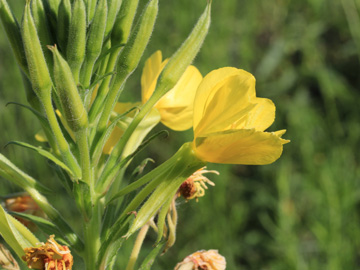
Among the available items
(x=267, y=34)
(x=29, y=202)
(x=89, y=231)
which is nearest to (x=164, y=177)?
(x=89, y=231)

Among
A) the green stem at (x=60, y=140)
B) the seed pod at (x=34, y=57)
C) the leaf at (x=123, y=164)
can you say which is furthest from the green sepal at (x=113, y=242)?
the seed pod at (x=34, y=57)

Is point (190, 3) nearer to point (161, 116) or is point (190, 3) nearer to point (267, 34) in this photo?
point (267, 34)

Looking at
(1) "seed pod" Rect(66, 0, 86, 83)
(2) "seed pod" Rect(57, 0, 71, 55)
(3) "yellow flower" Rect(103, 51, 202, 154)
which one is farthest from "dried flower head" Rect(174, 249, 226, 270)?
(2) "seed pod" Rect(57, 0, 71, 55)

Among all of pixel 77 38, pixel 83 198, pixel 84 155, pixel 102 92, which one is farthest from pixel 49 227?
pixel 77 38

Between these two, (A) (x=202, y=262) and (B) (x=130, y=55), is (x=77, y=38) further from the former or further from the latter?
(A) (x=202, y=262)

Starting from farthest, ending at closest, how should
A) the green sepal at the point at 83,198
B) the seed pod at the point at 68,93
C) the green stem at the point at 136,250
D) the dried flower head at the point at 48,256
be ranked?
the green stem at the point at 136,250 < the green sepal at the point at 83,198 < the dried flower head at the point at 48,256 < the seed pod at the point at 68,93

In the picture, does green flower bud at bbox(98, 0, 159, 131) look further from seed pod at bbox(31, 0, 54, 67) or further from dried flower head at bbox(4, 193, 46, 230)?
dried flower head at bbox(4, 193, 46, 230)

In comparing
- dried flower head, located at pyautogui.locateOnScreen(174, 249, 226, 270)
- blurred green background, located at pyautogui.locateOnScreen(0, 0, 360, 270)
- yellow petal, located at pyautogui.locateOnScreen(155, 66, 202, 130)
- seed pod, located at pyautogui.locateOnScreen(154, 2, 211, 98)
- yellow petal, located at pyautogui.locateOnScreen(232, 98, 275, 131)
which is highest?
seed pod, located at pyautogui.locateOnScreen(154, 2, 211, 98)

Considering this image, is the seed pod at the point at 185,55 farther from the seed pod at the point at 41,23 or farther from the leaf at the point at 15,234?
the leaf at the point at 15,234
